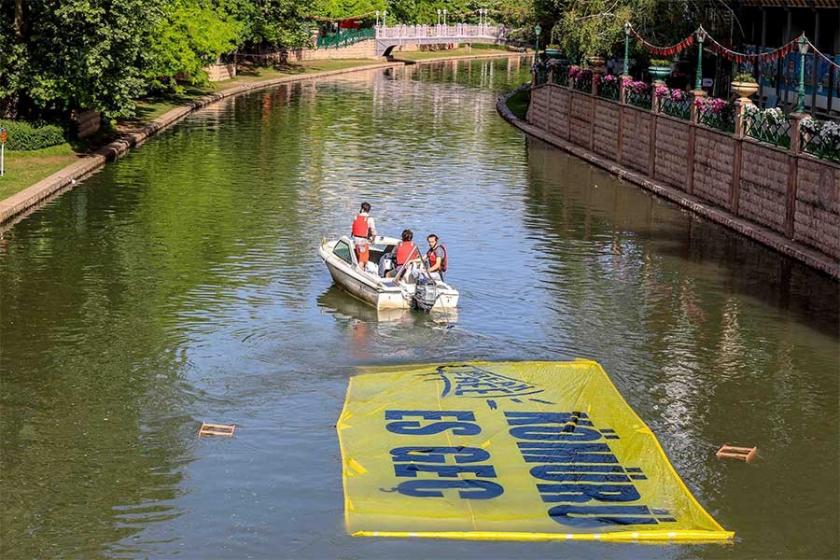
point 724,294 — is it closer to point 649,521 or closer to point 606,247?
point 606,247

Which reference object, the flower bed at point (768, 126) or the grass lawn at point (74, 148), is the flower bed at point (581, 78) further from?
the flower bed at point (768, 126)

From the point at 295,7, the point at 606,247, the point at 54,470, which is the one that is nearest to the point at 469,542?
the point at 54,470

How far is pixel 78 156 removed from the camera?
50.5 metres

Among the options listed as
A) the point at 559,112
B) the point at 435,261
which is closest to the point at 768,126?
the point at 435,261

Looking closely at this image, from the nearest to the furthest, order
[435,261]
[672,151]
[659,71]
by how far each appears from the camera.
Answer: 1. [435,261]
2. [672,151]
3. [659,71]

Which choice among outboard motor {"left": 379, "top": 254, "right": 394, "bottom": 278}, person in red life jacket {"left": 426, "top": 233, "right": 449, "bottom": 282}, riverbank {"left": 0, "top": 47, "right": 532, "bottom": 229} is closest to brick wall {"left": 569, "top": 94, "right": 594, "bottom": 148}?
riverbank {"left": 0, "top": 47, "right": 532, "bottom": 229}

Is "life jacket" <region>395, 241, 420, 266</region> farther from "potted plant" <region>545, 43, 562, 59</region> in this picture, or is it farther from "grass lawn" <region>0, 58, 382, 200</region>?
"potted plant" <region>545, 43, 562, 59</region>

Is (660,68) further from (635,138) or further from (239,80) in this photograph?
(239,80)

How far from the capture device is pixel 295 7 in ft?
340

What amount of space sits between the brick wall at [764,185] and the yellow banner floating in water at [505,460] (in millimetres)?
13424

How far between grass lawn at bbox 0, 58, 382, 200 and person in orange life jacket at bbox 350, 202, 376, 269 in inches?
566

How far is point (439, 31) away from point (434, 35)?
4.15ft

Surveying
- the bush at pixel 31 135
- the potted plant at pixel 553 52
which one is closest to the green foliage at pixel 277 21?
the potted plant at pixel 553 52

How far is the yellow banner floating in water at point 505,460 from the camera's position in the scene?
1775 centimetres
